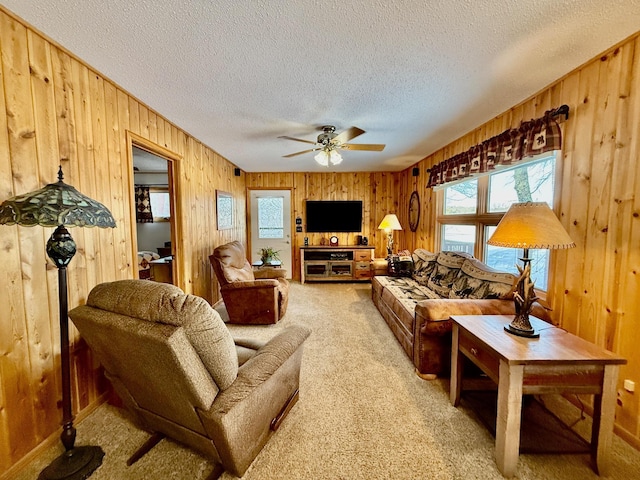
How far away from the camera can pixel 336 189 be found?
5859 millimetres

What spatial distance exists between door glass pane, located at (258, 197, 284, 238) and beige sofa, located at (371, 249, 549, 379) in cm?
Answer: 295

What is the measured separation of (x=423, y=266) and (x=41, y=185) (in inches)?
152

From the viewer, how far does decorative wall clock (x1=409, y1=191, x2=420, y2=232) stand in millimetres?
4887

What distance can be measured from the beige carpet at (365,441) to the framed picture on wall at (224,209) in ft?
9.63

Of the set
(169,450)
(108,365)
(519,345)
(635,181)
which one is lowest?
(169,450)

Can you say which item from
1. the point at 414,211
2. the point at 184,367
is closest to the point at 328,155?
the point at 184,367

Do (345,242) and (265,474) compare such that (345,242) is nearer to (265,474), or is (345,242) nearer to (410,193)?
(410,193)

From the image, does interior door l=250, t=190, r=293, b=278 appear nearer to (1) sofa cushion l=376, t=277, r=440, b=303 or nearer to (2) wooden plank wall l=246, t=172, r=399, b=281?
(2) wooden plank wall l=246, t=172, r=399, b=281

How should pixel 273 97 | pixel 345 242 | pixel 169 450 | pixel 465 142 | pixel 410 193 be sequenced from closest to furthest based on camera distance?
1. pixel 169 450
2. pixel 273 97
3. pixel 465 142
4. pixel 410 193
5. pixel 345 242

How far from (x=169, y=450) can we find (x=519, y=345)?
2097 mm

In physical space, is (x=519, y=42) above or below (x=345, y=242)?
above

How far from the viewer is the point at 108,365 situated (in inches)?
56.6

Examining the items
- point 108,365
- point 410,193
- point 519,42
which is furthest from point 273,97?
point 410,193

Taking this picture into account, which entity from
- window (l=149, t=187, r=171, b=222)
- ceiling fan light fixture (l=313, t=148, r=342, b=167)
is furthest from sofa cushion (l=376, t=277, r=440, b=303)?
window (l=149, t=187, r=171, b=222)
